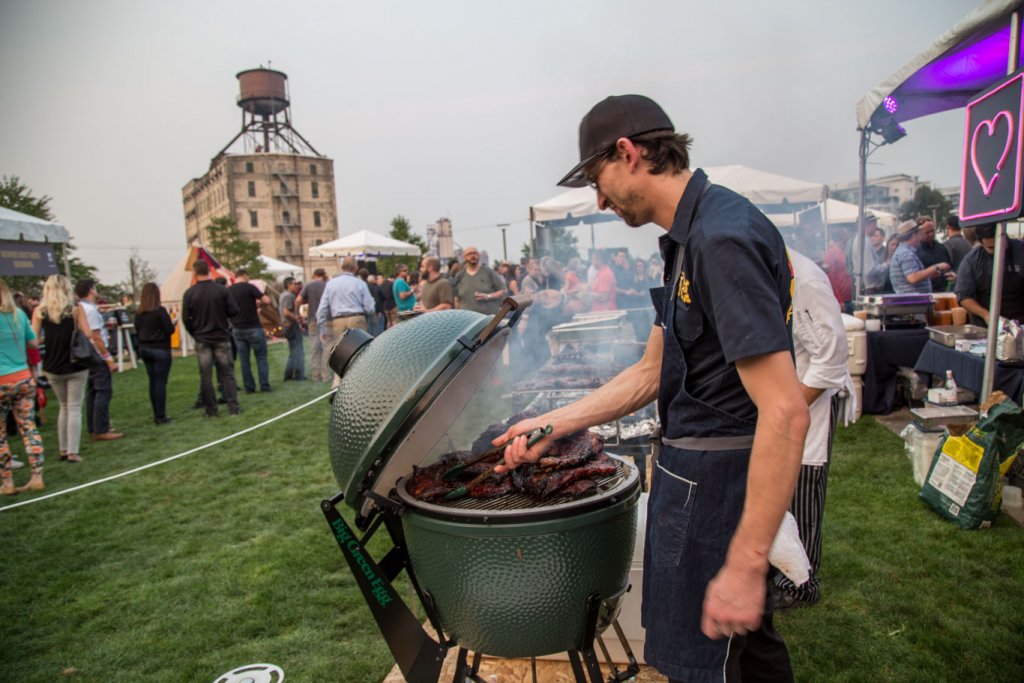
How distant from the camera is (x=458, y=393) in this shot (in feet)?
Result: 8.36

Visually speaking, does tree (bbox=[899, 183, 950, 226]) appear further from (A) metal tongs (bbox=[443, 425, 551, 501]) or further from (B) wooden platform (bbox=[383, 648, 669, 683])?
(A) metal tongs (bbox=[443, 425, 551, 501])

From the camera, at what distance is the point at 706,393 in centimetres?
176

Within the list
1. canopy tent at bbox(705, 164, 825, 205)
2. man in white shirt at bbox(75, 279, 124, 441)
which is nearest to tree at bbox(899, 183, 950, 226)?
canopy tent at bbox(705, 164, 825, 205)

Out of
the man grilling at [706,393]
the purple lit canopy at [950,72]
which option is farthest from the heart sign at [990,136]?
the man grilling at [706,393]

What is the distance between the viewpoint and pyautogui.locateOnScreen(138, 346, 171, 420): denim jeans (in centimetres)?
929

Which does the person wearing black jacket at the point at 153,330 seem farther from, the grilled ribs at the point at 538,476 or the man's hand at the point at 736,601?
the man's hand at the point at 736,601

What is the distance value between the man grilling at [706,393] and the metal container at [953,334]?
224 inches

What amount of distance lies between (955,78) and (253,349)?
12.0 meters

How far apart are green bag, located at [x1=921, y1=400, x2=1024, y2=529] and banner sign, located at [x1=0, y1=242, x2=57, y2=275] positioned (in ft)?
33.1

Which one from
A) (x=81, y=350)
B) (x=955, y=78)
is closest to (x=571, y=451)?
(x=81, y=350)

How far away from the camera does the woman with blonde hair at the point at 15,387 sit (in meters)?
6.12

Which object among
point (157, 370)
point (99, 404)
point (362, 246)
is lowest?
point (99, 404)

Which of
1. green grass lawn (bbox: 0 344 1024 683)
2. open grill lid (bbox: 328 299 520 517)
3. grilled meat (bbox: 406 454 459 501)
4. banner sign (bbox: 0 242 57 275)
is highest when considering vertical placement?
banner sign (bbox: 0 242 57 275)

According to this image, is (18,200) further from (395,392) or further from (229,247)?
(229,247)
